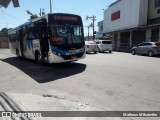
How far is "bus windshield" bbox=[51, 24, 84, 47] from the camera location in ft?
41.5

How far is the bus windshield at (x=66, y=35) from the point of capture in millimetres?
12641

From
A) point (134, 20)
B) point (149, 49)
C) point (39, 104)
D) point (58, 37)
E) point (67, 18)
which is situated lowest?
point (39, 104)

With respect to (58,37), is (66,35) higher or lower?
higher

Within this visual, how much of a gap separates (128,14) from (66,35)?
25552mm

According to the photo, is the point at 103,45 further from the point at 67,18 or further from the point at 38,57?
the point at 67,18

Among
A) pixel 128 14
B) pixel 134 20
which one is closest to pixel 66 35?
pixel 134 20

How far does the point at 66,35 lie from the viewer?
43.0 feet

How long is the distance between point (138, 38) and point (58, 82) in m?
29.6

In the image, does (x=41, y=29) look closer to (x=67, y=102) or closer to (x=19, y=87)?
(x=19, y=87)

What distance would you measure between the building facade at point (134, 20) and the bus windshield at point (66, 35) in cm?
1705

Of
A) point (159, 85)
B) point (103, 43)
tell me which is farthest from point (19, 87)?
point (103, 43)

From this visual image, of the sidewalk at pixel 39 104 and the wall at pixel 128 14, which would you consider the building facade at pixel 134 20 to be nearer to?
the wall at pixel 128 14

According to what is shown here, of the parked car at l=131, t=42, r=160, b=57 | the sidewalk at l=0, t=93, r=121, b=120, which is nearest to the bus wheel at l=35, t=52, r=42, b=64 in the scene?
the sidewalk at l=0, t=93, r=121, b=120

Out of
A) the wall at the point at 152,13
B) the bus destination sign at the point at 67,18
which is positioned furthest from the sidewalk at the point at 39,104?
the wall at the point at 152,13
